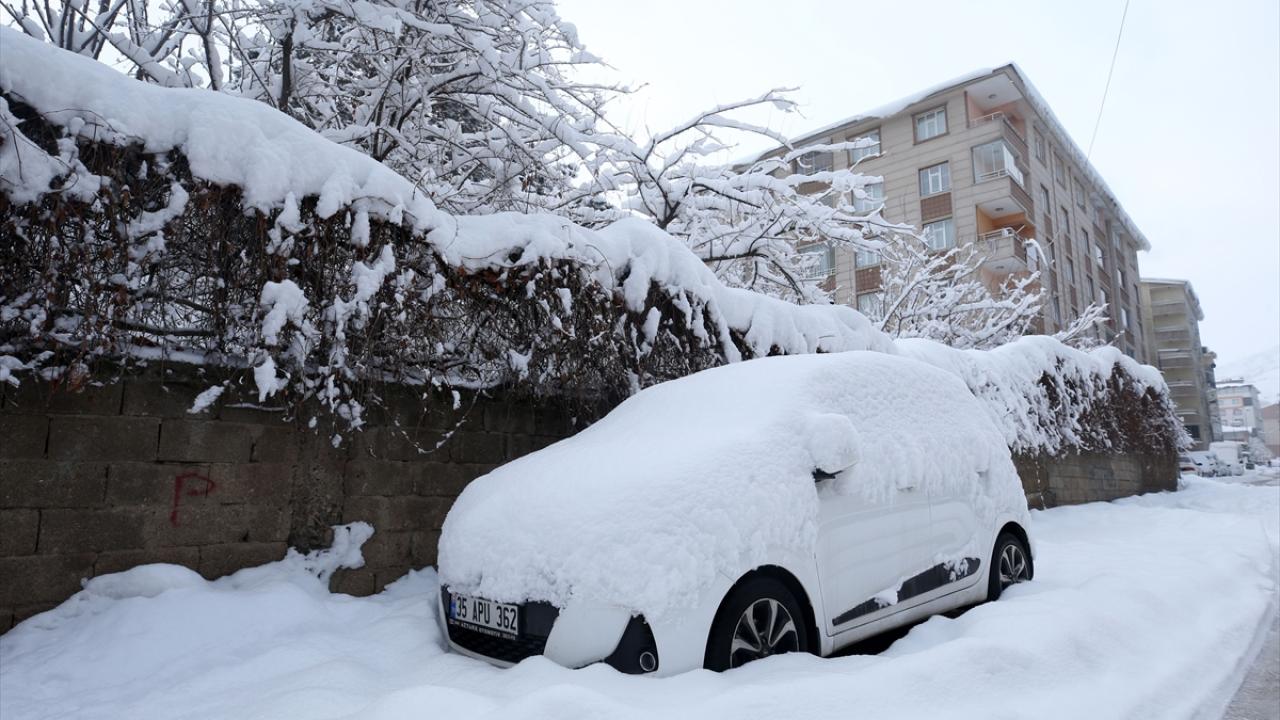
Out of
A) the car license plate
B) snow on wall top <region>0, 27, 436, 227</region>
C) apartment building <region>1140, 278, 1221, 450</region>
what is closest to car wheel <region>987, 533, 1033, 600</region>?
the car license plate

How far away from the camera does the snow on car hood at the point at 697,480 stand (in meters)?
2.85

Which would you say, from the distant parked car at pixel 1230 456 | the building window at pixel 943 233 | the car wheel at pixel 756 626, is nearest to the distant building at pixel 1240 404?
the distant parked car at pixel 1230 456

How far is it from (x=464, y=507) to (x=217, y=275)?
178 cm

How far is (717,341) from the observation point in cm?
603

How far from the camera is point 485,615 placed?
3.19 meters

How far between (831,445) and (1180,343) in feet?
233

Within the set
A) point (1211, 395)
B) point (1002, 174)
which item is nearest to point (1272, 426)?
point (1211, 395)

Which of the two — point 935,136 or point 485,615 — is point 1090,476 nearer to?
point 485,615

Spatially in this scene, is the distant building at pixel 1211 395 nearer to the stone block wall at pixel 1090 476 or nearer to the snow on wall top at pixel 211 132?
the stone block wall at pixel 1090 476

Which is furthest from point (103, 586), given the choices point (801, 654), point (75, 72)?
point (801, 654)

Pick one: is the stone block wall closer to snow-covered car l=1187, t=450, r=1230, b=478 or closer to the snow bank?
the snow bank

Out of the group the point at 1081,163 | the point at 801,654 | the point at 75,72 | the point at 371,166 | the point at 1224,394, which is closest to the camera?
the point at 801,654

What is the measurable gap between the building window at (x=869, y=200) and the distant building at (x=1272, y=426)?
12529 cm

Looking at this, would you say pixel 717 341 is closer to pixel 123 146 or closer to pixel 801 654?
pixel 801 654
